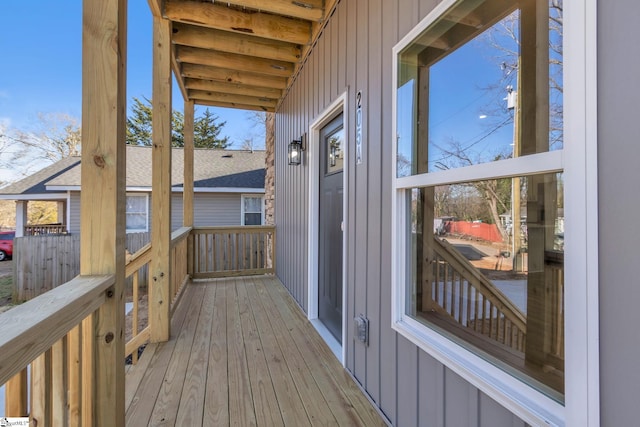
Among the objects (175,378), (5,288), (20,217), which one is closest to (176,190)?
(5,288)

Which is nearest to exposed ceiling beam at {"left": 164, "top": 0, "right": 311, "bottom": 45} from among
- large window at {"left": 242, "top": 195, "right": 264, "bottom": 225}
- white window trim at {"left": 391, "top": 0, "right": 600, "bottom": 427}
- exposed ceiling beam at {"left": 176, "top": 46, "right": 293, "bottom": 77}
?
exposed ceiling beam at {"left": 176, "top": 46, "right": 293, "bottom": 77}

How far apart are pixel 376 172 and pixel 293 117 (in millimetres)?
2613

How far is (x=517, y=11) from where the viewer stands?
108 cm

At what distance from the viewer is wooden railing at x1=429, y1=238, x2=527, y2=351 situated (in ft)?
3.64

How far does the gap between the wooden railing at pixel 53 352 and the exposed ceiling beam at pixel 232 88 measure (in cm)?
398

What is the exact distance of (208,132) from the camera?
57.8 feet

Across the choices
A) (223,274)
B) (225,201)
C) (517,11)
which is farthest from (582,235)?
(225,201)

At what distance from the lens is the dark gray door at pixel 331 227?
2.76 metres

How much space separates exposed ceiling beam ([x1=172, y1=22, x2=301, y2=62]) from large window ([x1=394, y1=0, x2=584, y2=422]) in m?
2.34

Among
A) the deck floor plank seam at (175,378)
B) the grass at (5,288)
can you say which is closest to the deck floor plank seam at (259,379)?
the deck floor plank seam at (175,378)

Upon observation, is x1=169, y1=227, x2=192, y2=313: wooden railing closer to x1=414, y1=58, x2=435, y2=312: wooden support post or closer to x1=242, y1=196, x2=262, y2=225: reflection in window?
x1=414, y1=58, x2=435, y2=312: wooden support post

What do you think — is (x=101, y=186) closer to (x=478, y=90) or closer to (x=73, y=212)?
(x=478, y=90)

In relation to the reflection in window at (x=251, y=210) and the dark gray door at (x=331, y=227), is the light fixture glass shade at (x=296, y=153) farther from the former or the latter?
the reflection in window at (x=251, y=210)

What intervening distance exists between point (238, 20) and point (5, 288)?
852 cm
